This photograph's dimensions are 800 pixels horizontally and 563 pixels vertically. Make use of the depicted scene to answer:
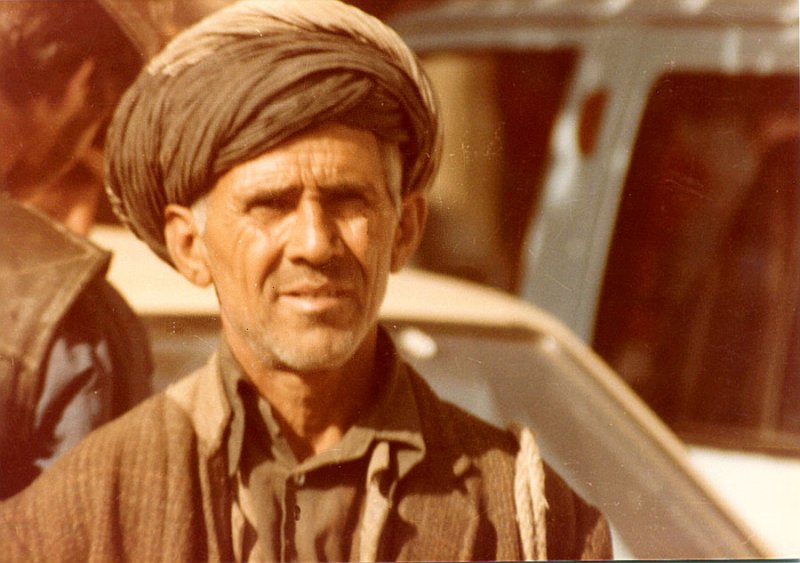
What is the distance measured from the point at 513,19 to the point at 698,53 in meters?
0.46

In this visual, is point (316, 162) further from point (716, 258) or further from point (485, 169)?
point (716, 258)

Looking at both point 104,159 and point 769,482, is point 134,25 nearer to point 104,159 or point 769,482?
point 104,159

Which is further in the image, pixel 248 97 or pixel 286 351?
pixel 286 351

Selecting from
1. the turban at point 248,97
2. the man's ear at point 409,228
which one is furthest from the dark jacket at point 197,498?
the turban at point 248,97

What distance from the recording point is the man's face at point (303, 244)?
73.9 inches

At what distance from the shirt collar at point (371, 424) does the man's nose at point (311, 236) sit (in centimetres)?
28

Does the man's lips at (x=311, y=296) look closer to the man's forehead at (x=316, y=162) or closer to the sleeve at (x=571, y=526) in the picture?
the man's forehead at (x=316, y=162)

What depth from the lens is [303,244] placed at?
187cm

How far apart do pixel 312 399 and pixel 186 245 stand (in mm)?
413

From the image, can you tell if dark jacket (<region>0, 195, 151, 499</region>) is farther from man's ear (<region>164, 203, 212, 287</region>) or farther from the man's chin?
the man's chin

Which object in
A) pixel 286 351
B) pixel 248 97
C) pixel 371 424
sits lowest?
pixel 371 424

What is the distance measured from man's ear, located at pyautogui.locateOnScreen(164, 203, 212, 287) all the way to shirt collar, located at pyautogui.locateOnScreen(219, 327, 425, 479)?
0.16 m

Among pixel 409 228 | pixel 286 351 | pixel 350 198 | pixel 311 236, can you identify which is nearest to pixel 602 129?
pixel 409 228

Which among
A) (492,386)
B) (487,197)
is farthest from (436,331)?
(487,197)
